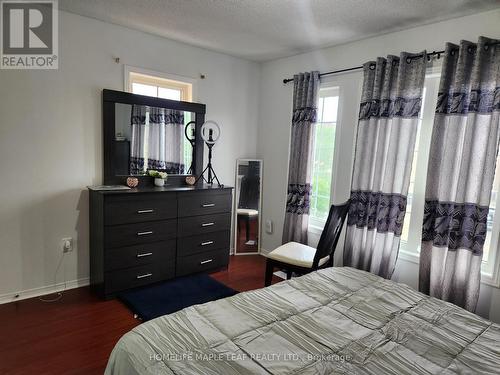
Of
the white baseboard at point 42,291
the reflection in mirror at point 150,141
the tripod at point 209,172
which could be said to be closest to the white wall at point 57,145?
the white baseboard at point 42,291

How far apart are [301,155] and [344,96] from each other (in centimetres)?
75

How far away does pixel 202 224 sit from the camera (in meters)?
3.30

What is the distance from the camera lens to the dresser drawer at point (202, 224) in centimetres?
314

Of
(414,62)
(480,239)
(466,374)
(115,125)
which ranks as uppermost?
(414,62)

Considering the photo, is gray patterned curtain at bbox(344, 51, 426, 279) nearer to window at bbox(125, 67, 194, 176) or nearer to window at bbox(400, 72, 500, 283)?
window at bbox(400, 72, 500, 283)

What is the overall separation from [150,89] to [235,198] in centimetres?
166

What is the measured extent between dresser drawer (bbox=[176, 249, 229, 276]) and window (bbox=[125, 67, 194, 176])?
1041mm

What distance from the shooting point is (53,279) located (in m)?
2.88

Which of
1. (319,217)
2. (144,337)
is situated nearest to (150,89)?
(319,217)

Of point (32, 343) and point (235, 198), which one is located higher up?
point (235, 198)

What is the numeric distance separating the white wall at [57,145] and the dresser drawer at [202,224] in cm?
90

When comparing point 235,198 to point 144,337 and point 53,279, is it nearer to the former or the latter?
point 53,279

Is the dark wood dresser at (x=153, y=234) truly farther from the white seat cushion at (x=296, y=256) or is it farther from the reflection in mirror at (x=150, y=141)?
the white seat cushion at (x=296, y=256)

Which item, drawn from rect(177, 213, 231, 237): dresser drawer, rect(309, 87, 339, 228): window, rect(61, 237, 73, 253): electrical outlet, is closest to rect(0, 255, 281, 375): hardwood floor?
rect(61, 237, 73, 253): electrical outlet
